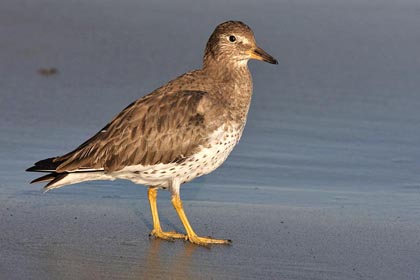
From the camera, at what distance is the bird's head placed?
994 centimetres

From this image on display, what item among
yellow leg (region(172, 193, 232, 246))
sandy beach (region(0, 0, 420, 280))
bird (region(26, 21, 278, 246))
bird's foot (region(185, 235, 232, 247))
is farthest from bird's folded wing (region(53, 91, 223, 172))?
bird's foot (region(185, 235, 232, 247))

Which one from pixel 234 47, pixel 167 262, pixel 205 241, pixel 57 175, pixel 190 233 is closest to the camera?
pixel 167 262

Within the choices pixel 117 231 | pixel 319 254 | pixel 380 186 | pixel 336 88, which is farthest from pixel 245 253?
pixel 336 88

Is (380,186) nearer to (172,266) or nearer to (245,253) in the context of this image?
(245,253)

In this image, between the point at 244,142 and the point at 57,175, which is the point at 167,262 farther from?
the point at 244,142

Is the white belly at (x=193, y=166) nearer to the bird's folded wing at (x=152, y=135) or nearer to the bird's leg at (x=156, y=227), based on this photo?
the bird's folded wing at (x=152, y=135)

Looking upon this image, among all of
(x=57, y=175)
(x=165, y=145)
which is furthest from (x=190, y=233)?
(x=57, y=175)

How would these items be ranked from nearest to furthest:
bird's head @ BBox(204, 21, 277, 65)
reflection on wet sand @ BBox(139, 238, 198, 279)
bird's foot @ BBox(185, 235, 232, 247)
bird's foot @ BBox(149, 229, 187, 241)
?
reflection on wet sand @ BBox(139, 238, 198, 279) → bird's foot @ BBox(185, 235, 232, 247) → bird's foot @ BBox(149, 229, 187, 241) → bird's head @ BBox(204, 21, 277, 65)

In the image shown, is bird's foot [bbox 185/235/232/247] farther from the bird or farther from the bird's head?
the bird's head

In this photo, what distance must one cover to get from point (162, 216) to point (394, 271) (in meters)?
2.66

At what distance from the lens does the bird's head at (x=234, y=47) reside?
9938 mm

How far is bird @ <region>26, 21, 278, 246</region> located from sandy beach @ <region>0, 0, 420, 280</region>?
39 cm

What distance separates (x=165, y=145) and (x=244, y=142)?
3.29 metres

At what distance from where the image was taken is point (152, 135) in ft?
30.7
